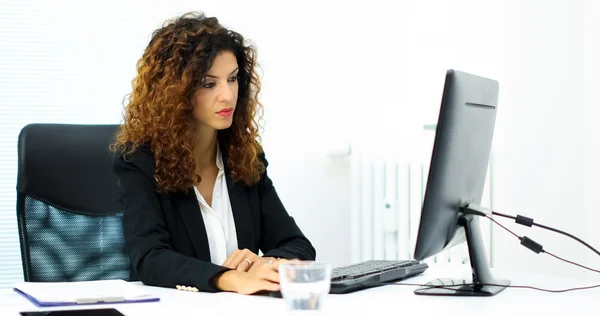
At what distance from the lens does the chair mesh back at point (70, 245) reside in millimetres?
1875

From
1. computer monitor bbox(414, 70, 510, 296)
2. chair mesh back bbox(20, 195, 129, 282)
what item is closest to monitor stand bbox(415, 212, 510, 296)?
computer monitor bbox(414, 70, 510, 296)

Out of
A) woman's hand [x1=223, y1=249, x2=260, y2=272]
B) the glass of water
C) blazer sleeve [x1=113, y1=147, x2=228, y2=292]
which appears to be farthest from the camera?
woman's hand [x1=223, y1=249, x2=260, y2=272]

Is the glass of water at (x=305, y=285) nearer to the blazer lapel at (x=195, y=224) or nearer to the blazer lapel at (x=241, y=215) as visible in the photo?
the blazer lapel at (x=195, y=224)

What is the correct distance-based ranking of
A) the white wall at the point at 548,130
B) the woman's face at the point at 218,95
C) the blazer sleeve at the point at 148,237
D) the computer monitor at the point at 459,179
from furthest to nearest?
the white wall at the point at 548,130 < the woman's face at the point at 218,95 < the blazer sleeve at the point at 148,237 < the computer monitor at the point at 459,179

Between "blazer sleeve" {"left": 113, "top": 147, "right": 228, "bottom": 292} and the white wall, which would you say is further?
the white wall

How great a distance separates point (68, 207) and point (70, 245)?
0.09 m

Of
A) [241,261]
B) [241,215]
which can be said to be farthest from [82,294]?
[241,215]

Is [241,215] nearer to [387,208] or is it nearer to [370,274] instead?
[370,274]

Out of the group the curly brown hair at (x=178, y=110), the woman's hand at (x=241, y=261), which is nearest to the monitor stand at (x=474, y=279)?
the woman's hand at (x=241, y=261)

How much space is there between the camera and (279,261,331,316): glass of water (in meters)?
1.08

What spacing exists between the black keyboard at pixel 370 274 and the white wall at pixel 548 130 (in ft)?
3.72

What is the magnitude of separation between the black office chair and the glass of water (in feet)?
3.15

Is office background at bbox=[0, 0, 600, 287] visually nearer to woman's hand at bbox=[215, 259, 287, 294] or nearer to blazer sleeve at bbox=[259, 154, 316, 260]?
blazer sleeve at bbox=[259, 154, 316, 260]

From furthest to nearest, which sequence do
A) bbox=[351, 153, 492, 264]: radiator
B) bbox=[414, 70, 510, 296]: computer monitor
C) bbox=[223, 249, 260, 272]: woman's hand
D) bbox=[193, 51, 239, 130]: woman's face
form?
bbox=[351, 153, 492, 264]: radiator < bbox=[193, 51, 239, 130]: woman's face < bbox=[223, 249, 260, 272]: woman's hand < bbox=[414, 70, 510, 296]: computer monitor
